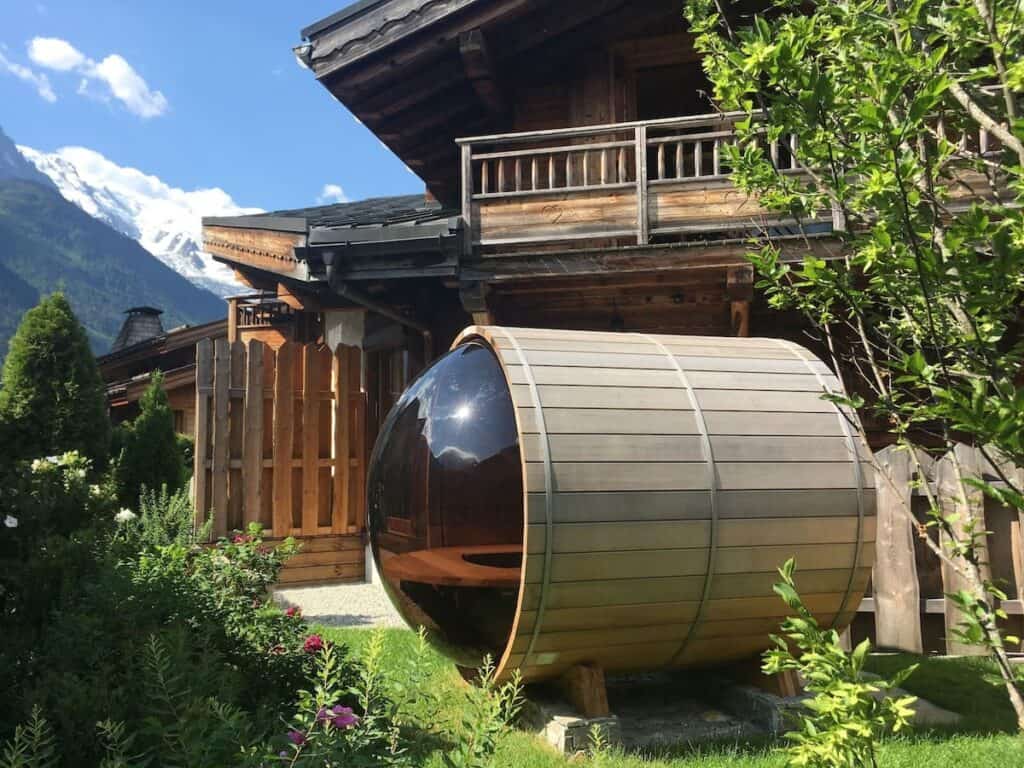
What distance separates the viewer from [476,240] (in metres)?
7.34

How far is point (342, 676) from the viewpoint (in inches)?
131

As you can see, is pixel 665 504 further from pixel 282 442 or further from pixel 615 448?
pixel 282 442

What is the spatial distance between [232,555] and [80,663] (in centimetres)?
205

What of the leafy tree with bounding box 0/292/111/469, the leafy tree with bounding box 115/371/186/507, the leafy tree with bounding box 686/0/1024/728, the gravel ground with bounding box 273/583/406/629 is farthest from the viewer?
the leafy tree with bounding box 115/371/186/507

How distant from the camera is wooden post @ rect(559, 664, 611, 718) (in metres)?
Answer: 3.53

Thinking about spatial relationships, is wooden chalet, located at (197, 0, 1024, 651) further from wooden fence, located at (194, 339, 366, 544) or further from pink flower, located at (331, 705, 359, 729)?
pink flower, located at (331, 705, 359, 729)

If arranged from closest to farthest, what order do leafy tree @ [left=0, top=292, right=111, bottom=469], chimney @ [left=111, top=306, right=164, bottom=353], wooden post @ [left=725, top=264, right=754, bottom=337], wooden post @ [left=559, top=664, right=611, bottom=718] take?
1. wooden post @ [left=559, top=664, right=611, bottom=718]
2. wooden post @ [left=725, top=264, right=754, bottom=337]
3. leafy tree @ [left=0, top=292, right=111, bottom=469]
4. chimney @ [left=111, top=306, right=164, bottom=353]

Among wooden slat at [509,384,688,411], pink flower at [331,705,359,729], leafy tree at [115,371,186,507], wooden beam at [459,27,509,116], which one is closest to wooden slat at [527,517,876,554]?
wooden slat at [509,384,688,411]

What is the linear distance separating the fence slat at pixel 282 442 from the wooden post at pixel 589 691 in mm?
5197

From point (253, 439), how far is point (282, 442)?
0.31 m

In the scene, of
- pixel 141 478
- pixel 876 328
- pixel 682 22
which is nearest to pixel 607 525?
pixel 876 328

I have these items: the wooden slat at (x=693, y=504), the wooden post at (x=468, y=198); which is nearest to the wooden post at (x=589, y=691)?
the wooden slat at (x=693, y=504)

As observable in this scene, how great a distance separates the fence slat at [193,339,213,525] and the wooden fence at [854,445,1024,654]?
614cm

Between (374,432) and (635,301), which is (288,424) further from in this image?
(635,301)
